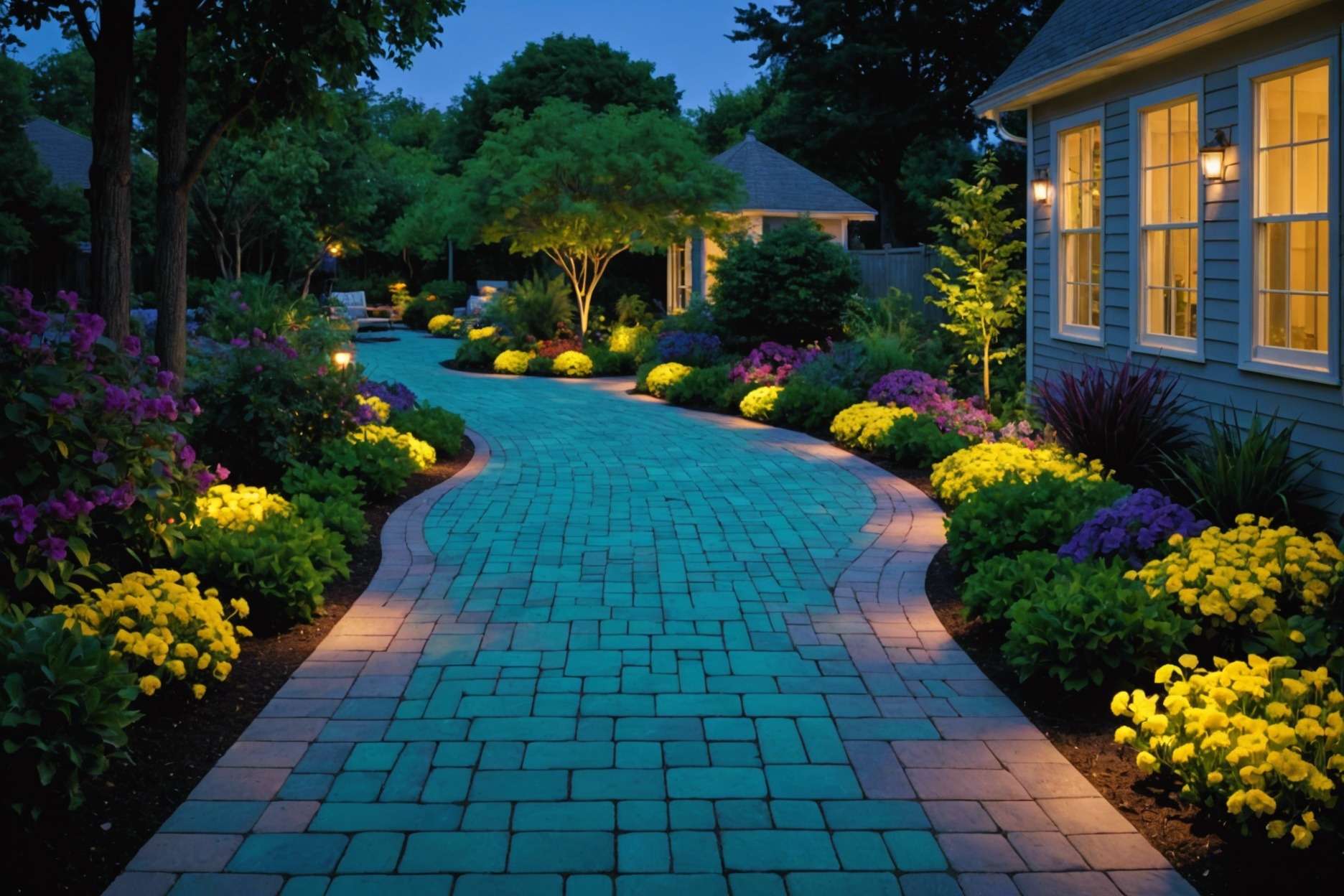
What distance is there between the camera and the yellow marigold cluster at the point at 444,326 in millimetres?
31719

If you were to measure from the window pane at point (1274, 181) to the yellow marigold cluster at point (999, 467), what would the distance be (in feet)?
5.91

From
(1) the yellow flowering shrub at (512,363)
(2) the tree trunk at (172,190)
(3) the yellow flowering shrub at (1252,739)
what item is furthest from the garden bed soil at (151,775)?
(1) the yellow flowering shrub at (512,363)

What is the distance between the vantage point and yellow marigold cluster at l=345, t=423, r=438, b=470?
970 centimetres

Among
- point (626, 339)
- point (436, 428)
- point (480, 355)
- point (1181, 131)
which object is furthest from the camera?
point (480, 355)

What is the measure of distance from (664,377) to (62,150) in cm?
2036

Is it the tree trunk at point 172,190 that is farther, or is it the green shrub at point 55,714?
the tree trunk at point 172,190

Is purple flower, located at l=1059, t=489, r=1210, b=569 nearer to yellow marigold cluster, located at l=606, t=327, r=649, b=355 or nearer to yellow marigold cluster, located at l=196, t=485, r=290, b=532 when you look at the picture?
yellow marigold cluster, located at l=196, t=485, r=290, b=532

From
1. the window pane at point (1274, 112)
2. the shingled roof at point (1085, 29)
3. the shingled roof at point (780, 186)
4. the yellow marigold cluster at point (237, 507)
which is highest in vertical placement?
the shingled roof at point (780, 186)

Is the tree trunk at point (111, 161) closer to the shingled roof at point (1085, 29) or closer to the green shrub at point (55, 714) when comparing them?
the green shrub at point (55, 714)

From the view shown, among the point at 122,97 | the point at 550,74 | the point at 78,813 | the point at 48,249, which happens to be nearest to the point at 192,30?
the point at 122,97

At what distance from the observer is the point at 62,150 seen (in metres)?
29.8

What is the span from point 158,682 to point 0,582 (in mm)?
976

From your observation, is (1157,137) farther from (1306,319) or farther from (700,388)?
(700,388)

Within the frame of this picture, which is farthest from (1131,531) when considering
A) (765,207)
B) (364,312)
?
(364,312)
